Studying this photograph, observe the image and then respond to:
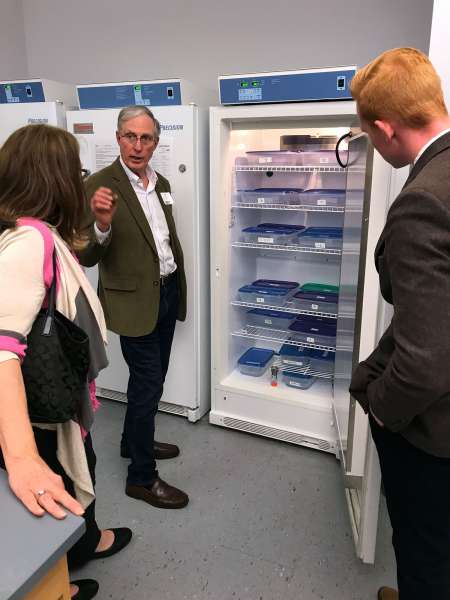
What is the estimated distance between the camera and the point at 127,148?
1.99m

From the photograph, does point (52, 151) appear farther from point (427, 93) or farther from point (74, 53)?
point (74, 53)

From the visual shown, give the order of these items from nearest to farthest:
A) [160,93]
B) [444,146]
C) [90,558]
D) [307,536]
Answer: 1. [444,146]
2. [90,558]
3. [307,536]
4. [160,93]

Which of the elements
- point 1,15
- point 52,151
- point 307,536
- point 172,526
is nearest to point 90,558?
point 172,526

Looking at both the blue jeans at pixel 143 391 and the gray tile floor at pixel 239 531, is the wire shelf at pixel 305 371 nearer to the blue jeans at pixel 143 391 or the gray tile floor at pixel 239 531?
the gray tile floor at pixel 239 531

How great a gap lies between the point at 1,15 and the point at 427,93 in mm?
3621

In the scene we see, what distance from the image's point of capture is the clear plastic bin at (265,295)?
271 centimetres

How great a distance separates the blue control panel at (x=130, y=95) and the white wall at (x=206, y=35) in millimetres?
752

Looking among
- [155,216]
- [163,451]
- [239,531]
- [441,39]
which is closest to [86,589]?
[239,531]

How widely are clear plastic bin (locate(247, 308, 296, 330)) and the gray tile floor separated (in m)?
0.70

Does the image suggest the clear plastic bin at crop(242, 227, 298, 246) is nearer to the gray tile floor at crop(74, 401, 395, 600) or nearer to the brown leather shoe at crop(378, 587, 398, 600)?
Result: the gray tile floor at crop(74, 401, 395, 600)

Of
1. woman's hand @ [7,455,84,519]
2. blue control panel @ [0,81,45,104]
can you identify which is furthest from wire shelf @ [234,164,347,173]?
woman's hand @ [7,455,84,519]

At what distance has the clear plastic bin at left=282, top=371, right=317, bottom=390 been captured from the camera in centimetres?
275

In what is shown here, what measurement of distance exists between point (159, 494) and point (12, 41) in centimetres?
344

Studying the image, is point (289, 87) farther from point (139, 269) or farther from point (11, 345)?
point (11, 345)
